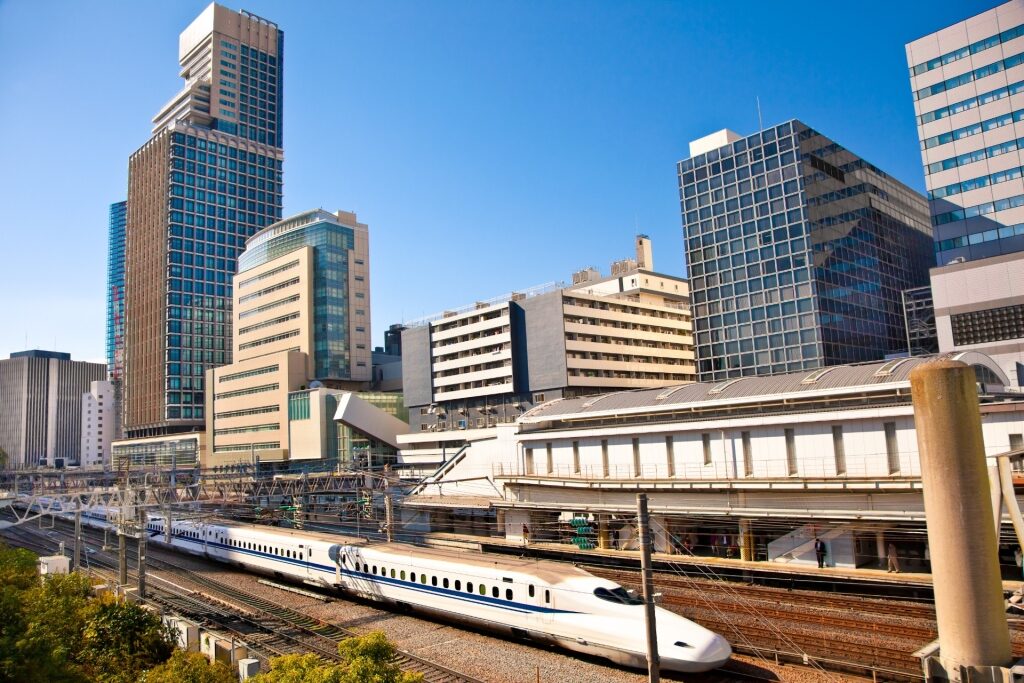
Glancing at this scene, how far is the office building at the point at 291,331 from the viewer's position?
107812 mm

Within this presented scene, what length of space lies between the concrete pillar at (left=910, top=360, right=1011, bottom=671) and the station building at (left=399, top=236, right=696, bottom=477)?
207ft

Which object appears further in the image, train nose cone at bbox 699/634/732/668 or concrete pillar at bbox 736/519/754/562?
concrete pillar at bbox 736/519/754/562

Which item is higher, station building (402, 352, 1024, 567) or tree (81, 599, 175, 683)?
station building (402, 352, 1024, 567)

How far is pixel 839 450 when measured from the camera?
1291 inches

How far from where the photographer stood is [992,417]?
1179 inches

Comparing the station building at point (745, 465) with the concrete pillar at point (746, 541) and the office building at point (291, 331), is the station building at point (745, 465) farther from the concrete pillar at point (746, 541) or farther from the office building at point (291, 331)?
the office building at point (291, 331)

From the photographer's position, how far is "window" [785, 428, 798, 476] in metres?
34.2

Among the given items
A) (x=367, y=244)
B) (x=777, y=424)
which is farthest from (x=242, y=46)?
(x=777, y=424)

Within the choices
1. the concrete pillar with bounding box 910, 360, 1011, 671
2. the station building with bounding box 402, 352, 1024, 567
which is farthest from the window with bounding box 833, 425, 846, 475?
the concrete pillar with bounding box 910, 360, 1011, 671

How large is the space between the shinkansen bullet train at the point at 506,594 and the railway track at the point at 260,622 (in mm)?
2922

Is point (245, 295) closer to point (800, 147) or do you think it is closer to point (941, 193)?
point (800, 147)

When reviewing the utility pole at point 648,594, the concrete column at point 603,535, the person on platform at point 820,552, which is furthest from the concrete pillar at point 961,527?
the concrete column at point 603,535

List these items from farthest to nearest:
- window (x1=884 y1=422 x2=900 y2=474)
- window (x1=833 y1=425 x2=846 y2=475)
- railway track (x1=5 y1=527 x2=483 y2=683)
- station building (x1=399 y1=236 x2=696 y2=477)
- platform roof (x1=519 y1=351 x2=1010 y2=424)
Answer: station building (x1=399 y1=236 x2=696 y2=477)
platform roof (x1=519 y1=351 x2=1010 y2=424)
window (x1=833 y1=425 x2=846 y2=475)
window (x1=884 y1=422 x2=900 y2=474)
railway track (x1=5 y1=527 x2=483 y2=683)

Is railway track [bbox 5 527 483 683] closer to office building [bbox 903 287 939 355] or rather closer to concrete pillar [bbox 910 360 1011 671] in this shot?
concrete pillar [bbox 910 360 1011 671]
